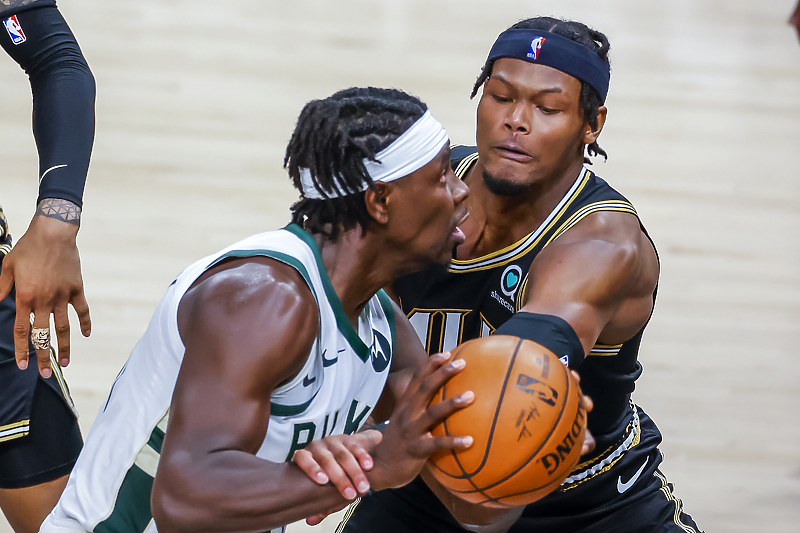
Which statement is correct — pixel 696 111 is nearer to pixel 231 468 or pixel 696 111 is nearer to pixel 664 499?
pixel 664 499

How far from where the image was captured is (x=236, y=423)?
1.83 m

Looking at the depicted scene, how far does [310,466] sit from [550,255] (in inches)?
38.9

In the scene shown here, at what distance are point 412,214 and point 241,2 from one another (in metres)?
6.00

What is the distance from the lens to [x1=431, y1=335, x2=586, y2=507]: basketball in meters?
1.96

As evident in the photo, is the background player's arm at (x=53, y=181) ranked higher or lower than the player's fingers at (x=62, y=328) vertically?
higher

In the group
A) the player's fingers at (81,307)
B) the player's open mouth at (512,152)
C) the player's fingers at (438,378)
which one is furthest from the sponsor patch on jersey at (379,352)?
the player's fingers at (81,307)

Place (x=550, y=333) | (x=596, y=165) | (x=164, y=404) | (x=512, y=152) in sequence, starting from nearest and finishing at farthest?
(x=164, y=404) < (x=550, y=333) < (x=512, y=152) < (x=596, y=165)

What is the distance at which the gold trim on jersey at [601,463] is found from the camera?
285 centimetres

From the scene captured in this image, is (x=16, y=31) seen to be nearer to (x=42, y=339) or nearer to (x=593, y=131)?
(x=42, y=339)

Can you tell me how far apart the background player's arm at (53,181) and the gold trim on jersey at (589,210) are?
52.5 inches

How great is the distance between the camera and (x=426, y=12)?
7957mm

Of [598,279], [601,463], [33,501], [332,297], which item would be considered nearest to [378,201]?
[332,297]

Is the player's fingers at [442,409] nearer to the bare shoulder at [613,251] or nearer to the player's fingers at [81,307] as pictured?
the bare shoulder at [613,251]

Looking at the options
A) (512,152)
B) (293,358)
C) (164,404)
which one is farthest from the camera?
(512,152)
